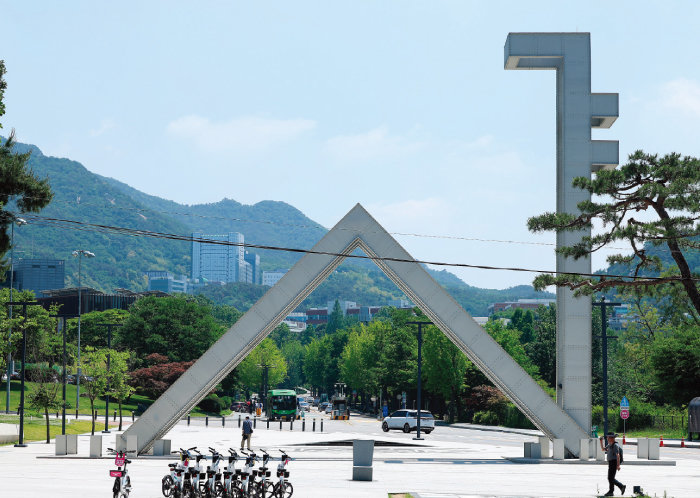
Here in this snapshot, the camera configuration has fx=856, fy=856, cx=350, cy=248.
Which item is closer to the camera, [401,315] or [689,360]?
[689,360]

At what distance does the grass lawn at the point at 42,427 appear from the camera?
167 feet

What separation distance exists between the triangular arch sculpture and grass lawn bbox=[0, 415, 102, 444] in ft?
61.1

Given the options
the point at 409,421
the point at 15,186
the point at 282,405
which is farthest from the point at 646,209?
the point at 282,405

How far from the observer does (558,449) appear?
116ft

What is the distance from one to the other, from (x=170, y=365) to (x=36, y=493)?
7598 centimetres

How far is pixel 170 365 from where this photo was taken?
9688cm

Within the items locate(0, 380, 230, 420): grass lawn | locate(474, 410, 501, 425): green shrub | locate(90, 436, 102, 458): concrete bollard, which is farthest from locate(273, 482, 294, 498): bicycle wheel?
locate(0, 380, 230, 420): grass lawn


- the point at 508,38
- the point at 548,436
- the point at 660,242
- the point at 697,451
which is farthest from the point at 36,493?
the point at 697,451

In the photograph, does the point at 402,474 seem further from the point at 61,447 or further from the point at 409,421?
the point at 409,421

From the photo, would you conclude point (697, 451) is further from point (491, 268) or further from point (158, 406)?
point (158, 406)

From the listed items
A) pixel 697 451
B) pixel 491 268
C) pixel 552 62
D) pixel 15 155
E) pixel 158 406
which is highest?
pixel 552 62

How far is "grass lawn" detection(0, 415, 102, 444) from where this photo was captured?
167 feet

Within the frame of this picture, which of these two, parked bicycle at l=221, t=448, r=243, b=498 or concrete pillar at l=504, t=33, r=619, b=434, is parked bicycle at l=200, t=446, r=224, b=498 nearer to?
parked bicycle at l=221, t=448, r=243, b=498

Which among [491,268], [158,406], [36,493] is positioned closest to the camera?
[36,493]
